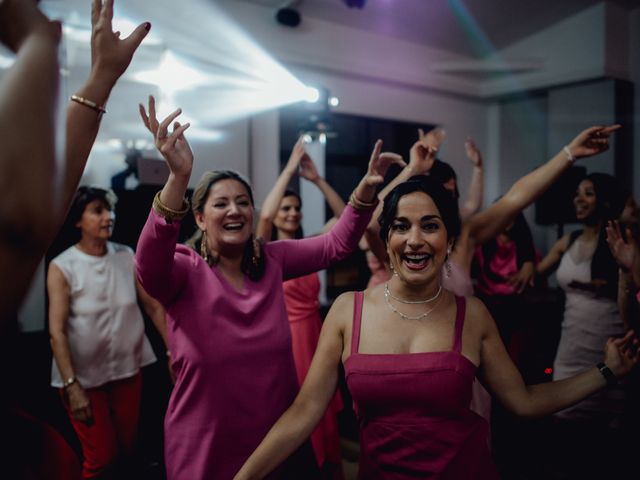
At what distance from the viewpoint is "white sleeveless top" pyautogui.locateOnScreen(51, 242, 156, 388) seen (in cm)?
249

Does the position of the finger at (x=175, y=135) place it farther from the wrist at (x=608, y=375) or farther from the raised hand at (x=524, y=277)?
the raised hand at (x=524, y=277)

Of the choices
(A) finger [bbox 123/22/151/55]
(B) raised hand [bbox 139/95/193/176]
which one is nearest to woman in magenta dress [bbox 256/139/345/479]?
(B) raised hand [bbox 139/95/193/176]

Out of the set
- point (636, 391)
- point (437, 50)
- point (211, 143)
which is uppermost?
point (437, 50)

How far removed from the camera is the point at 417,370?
131 cm

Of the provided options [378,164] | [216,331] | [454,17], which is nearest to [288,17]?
[454,17]

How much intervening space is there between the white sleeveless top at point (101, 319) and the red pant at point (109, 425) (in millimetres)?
67

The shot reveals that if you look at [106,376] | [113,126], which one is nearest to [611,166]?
[113,126]

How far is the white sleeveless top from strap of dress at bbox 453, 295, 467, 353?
1804mm

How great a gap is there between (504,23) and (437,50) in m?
0.82

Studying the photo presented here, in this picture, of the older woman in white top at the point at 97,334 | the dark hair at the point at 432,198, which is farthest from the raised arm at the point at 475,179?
the older woman in white top at the point at 97,334

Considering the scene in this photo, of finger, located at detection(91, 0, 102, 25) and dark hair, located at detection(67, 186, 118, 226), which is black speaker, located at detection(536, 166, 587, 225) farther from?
finger, located at detection(91, 0, 102, 25)

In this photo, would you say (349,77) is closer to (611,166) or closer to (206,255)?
(611,166)

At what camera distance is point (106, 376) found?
8.29ft

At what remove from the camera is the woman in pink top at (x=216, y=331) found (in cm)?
131
